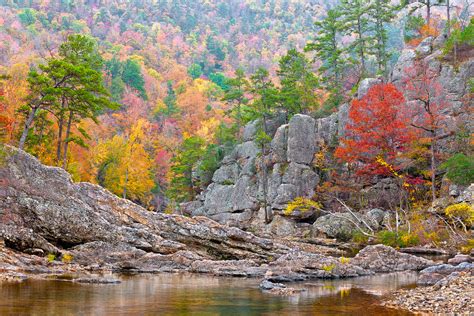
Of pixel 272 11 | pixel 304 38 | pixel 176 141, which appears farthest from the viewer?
pixel 272 11

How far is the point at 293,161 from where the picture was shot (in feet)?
170

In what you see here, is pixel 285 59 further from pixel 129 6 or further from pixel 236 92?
pixel 129 6

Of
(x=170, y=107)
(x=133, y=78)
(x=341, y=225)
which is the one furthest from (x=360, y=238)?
(x=133, y=78)

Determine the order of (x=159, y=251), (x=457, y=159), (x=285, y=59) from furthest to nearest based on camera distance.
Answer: (x=285, y=59)
(x=457, y=159)
(x=159, y=251)

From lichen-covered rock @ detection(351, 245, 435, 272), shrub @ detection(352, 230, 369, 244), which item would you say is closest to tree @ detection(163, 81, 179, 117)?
shrub @ detection(352, 230, 369, 244)

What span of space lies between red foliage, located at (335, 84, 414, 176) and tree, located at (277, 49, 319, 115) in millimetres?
12221

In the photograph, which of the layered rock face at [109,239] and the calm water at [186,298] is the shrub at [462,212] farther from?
the calm water at [186,298]

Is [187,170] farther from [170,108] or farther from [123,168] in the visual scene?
[170,108]

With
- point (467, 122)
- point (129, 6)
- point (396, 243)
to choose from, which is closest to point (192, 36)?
point (129, 6)

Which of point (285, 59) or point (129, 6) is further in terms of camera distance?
point (129, 6)

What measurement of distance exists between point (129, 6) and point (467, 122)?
6075 inches

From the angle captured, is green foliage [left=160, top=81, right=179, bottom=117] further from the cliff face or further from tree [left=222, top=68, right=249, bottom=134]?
the cliff face

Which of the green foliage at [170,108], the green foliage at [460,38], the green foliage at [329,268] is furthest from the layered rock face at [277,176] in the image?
the green foliage at [170,108]

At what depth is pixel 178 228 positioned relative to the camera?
2625 cm
